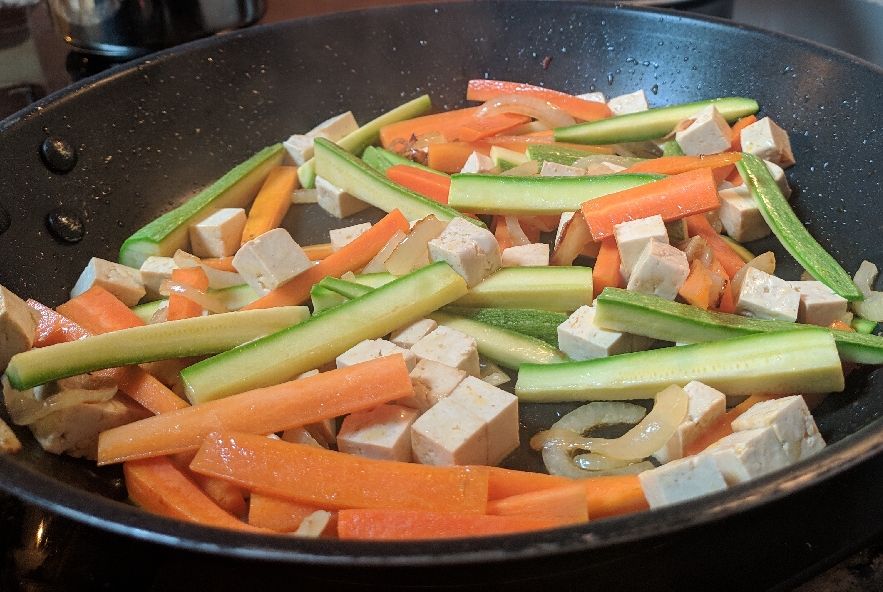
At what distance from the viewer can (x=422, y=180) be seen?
2.61m

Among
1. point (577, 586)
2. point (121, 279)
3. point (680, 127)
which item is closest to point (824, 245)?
point (680, 127)

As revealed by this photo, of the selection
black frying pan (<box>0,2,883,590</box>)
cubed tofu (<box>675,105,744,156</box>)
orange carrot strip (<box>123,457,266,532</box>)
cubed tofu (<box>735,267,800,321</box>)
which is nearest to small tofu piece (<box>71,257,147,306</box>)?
black frying pan (<box>0,2,883,590</box>)

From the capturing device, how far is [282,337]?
1.88 meters

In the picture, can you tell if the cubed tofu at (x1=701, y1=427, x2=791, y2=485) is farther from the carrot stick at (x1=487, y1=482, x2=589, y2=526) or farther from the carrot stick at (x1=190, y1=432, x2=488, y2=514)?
the carrot stick at (x1=190, y1=432, x2=488, y2=514)

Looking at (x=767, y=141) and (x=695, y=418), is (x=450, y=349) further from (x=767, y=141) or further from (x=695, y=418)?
(x=767, y=141)

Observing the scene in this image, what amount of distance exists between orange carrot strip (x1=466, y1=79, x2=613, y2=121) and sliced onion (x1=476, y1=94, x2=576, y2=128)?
0.03m

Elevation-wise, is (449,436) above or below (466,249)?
below

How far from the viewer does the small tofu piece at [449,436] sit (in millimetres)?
1611

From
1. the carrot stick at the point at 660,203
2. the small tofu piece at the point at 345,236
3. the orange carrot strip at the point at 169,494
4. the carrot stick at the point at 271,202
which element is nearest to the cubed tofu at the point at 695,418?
the carrot stick at the point at 660,203

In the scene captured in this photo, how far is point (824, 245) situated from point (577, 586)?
1610 mm

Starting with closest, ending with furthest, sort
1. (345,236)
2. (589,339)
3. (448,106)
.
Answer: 1. (589,339)
2. (345,236)
3. (448,106)

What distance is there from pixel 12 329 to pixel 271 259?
0.72 meters

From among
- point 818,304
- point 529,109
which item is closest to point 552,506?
point 818,304

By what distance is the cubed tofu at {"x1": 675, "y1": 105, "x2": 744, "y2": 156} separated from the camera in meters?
2.47
